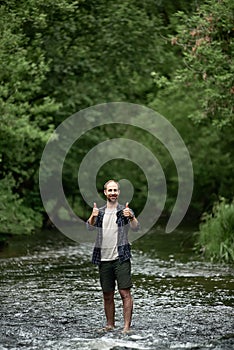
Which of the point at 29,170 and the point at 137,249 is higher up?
the point at 29,170

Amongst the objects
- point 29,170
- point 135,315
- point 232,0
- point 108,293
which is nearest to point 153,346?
point 108,293

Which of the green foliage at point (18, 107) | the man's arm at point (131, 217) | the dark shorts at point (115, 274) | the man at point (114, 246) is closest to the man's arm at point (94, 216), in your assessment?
the man at point (114, 246)

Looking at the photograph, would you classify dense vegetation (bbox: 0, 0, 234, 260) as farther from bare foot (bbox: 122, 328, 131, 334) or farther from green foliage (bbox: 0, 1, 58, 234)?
bare foot (bbox: 122, 328, 131, 334)

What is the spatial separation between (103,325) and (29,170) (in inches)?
656

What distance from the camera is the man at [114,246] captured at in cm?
1044

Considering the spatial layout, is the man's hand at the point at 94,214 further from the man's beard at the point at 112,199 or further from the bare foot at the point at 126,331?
the bare foot at the point at 126,331

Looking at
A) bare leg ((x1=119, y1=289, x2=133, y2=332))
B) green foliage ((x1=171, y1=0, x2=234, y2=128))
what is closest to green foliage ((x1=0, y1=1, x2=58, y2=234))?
green foliage ((x1=171, y1=0, x2=234, y2=128))

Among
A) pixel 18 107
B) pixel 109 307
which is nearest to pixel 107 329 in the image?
pixel 109 307

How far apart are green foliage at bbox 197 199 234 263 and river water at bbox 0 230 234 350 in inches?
20.6

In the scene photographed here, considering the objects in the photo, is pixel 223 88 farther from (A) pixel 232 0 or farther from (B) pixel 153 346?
(B) pixel 153 346

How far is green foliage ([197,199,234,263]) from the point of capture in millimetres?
19453

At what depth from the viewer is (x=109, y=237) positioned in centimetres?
1048

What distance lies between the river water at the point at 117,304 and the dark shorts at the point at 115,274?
0.58 meters

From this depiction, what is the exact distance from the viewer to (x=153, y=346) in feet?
32.0
